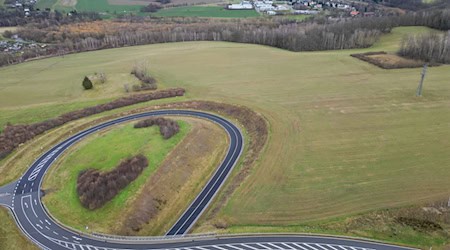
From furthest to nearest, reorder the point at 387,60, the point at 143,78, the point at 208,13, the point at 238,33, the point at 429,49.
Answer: the point at 208,13, the point at 238,33, the point at 387,60, the point at 429,49, the point at 143,78

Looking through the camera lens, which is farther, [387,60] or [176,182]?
[387,60]

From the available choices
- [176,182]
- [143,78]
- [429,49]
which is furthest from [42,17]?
[429,49]

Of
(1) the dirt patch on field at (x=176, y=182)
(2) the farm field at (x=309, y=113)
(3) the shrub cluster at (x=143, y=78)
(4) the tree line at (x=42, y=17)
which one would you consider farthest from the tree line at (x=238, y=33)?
(1) the dirt patch on field at (x=176, y=182)

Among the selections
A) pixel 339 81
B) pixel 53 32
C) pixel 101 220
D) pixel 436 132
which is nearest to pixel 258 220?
pixel 101 220

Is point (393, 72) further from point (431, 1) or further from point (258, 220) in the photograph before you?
point (431, 1)

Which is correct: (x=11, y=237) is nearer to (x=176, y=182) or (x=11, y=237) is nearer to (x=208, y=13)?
(x=176, y=182)

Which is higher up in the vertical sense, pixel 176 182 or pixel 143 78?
pixel 143 78

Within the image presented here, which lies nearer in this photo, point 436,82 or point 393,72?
point 436,82
